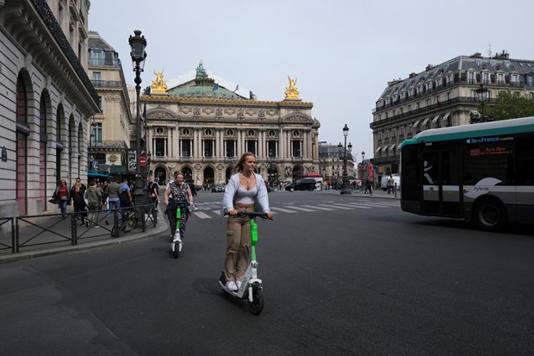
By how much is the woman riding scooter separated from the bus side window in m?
8.25

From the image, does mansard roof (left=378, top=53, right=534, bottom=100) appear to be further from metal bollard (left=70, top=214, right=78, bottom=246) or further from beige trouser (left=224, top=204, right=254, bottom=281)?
beige trouser (left=224, top=204, right=254, bottom=281)

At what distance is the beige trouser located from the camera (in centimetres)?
482

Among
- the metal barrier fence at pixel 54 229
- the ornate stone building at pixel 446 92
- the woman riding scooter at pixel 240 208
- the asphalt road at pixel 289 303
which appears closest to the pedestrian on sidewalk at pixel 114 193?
the metal barrier fence at pixel 54 229

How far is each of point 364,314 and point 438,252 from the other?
427 cm

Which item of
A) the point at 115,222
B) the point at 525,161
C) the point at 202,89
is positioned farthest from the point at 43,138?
the point at 202,89

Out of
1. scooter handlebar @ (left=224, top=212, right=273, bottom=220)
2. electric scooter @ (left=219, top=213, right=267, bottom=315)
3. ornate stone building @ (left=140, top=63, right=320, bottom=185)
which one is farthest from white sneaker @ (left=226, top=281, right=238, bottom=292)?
ornate stone building @ (left=140, top=63, right=320, bottom=185)

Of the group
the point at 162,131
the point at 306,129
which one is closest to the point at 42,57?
the point at 162,131

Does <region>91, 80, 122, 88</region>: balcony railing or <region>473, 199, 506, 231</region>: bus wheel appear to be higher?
<region>91, 80, 122, 88</region>: balcony railing

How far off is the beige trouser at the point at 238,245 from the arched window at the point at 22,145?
1246 cm

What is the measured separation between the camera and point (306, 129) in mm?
104250

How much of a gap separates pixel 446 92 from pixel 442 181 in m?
55.5

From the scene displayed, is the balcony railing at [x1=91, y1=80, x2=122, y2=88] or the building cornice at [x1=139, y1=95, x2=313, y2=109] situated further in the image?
the building cornice at [x1=139, y1=95, x2=313, y2=109]

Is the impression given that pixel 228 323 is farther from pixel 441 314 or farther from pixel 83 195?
pixel 83 195

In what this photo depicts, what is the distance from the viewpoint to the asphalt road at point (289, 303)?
366cm
